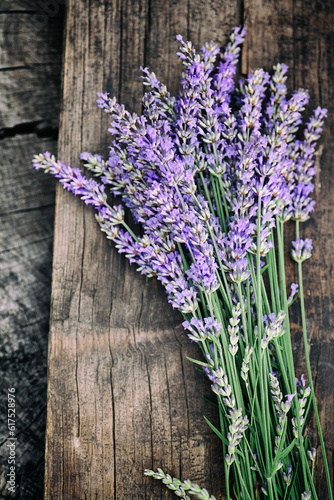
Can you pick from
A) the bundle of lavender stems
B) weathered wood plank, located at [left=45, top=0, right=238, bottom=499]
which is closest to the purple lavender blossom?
the bundle of lavender stems

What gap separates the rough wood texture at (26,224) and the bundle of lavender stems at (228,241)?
1.31ft

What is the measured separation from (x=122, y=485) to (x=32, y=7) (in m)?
1.69

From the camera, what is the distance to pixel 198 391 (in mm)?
1126

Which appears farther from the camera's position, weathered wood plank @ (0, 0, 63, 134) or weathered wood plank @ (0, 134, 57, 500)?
weathered wood plank @ (0, 0, 63, 134)

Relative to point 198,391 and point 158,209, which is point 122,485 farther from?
point 158,209

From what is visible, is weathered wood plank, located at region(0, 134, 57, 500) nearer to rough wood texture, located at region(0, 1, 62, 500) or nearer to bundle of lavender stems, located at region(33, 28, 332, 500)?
rough wood texture, located at region(0, 1, 62, 500)

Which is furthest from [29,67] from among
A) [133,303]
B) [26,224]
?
[133,303]

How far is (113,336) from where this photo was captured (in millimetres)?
1145

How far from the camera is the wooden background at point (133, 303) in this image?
110 centimetres

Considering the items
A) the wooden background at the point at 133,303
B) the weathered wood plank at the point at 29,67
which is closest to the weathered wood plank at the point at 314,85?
the wooden background at the point at 133,303

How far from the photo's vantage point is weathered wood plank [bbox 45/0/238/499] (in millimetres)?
1094

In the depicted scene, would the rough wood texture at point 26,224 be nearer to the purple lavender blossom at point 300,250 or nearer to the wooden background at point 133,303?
the wooden background at point 133,303

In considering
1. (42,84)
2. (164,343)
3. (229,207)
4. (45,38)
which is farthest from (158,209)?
(45,38)

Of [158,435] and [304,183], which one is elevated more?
[304,183]
